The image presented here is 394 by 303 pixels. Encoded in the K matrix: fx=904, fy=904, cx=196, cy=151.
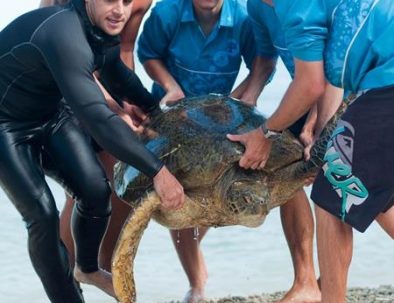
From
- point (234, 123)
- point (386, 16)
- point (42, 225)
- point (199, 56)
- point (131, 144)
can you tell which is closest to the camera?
point (386, 16)

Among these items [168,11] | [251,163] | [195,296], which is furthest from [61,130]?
[195,296]

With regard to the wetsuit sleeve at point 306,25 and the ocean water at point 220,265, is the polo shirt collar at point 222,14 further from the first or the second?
the ocean water at point 220,265

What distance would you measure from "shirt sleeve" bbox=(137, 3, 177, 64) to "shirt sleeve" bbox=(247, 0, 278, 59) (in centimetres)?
40

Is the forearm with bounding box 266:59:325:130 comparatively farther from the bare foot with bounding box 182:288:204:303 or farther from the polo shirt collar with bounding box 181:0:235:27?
the bare foot with bounding box 182:288:204:303

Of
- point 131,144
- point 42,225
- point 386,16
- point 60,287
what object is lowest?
point 60,287

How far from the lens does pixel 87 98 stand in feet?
A: 10.4

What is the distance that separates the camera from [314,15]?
3.07 meters

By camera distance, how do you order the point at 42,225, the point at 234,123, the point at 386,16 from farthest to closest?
the point at 234,123 → the point at 42,225 → the point at 386,16

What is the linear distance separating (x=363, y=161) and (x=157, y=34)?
4.63 ft

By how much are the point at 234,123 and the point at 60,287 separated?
96 centimetres

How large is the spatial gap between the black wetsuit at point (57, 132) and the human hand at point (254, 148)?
430 millimetres

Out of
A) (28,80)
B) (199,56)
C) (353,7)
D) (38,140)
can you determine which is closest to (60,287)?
(38,140)

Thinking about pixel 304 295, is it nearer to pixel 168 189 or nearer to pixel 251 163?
pixel 251 163

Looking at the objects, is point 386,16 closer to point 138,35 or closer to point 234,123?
point 234,123
